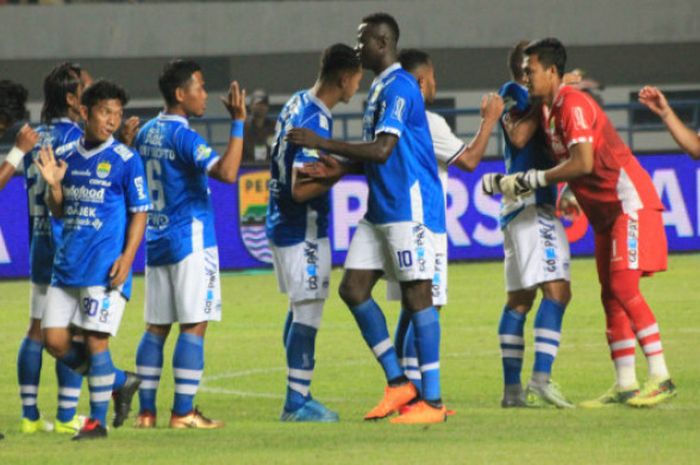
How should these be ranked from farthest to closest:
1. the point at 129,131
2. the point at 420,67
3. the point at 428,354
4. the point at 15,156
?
the point at 420,67 < the point at 129,131 < the point at 428,354 < the point at 15,156

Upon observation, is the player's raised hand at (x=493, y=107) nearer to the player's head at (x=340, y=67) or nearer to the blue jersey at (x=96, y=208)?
the player's head at (x=340, y=67)

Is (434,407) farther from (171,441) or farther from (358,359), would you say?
(358,359)

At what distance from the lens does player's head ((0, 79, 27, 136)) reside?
8.67 meters

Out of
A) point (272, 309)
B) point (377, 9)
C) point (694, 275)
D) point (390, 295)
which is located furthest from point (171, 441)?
point (377, 9)

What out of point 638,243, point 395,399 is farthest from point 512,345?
point 395,399

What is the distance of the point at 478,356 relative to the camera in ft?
40.2

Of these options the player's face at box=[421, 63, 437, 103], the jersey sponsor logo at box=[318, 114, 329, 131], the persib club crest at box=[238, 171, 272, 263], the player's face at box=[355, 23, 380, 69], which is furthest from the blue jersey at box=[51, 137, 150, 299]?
the persib club crest at box=[238, 171, 272, 263]

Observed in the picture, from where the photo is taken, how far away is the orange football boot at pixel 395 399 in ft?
28.7

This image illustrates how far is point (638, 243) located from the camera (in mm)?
9445

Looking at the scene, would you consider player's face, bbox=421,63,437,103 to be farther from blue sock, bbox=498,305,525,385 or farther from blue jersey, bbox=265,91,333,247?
blue sock, bbox=498,305,525,385

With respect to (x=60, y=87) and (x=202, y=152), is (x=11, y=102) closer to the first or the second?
(x=60, y=87)

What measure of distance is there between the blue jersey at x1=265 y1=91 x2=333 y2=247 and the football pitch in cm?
106

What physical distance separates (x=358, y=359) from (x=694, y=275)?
21.7 feet

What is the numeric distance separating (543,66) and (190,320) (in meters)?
2.49
